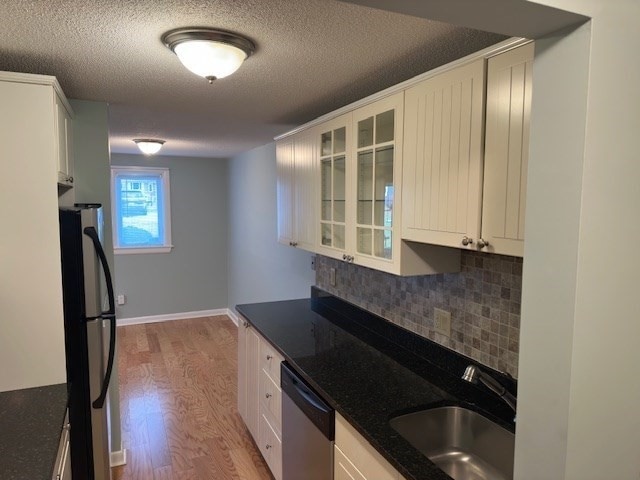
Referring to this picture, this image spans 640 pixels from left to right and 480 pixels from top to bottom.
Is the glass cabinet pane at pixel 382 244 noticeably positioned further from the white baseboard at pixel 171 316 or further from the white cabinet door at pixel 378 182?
the white baseboard at pixel 171 316

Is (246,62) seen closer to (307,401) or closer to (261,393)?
(307,401)

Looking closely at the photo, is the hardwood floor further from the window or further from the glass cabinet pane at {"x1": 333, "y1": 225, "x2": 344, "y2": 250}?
the glass cabinet pane at {"x1": 333, "y1": 225, "x2": 344, "y2": 250}

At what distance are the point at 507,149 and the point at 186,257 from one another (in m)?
5.28

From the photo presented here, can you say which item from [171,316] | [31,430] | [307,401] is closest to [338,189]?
[307,401]

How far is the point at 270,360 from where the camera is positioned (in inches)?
99.7

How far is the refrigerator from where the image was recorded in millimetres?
2096

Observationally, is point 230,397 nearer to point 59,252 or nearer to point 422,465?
point 59,252

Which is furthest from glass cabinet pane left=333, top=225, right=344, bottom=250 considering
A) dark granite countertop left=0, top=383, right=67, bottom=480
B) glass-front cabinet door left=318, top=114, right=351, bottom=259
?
dark granite countertop left=0, top=383, right=67, bottom=480

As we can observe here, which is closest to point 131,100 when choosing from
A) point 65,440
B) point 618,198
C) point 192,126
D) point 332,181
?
point 192,126

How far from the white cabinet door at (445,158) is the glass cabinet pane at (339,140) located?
0.56 metres

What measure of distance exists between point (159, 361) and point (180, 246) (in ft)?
6.02

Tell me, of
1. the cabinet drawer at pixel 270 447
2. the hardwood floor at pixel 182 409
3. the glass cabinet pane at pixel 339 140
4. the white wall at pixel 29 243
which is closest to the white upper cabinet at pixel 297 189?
the glass cabinet pane at pixel 339 140

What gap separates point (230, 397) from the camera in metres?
3.76

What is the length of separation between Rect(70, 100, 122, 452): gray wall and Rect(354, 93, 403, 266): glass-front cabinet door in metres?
1.55
